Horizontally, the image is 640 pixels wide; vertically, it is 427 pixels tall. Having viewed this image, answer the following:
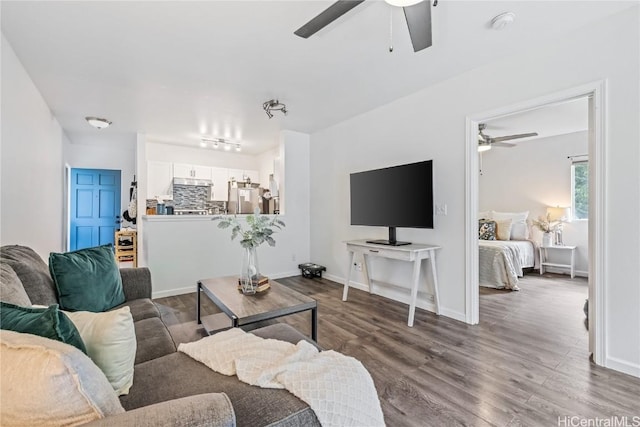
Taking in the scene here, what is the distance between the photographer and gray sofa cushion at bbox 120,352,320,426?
890 millimetres

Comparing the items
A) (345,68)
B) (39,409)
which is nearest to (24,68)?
(345,68)

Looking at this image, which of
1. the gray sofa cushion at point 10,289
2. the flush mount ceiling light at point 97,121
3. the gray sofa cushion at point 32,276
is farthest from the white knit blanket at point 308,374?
the flush mount ceiling light at point 97,121

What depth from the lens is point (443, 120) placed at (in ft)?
10.0

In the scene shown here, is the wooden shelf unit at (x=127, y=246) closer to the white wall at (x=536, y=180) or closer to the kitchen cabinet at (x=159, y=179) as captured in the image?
the kitchen cabinet at (x=159, y=179)

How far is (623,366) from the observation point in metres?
1.95

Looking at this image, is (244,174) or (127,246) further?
(244,174)

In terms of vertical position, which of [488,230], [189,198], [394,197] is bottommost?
[488,230]

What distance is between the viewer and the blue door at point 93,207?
18.6 ft

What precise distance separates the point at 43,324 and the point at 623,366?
3.16 metres

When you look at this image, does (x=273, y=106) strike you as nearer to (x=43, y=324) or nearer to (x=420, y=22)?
(x=420, y=22)

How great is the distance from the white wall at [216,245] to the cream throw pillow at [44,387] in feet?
11.7

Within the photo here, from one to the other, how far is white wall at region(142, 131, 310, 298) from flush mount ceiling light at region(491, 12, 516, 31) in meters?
3.34

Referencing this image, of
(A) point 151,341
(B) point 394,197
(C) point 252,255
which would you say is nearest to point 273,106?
(B) point 394,197

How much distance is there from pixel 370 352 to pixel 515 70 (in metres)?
2.70
